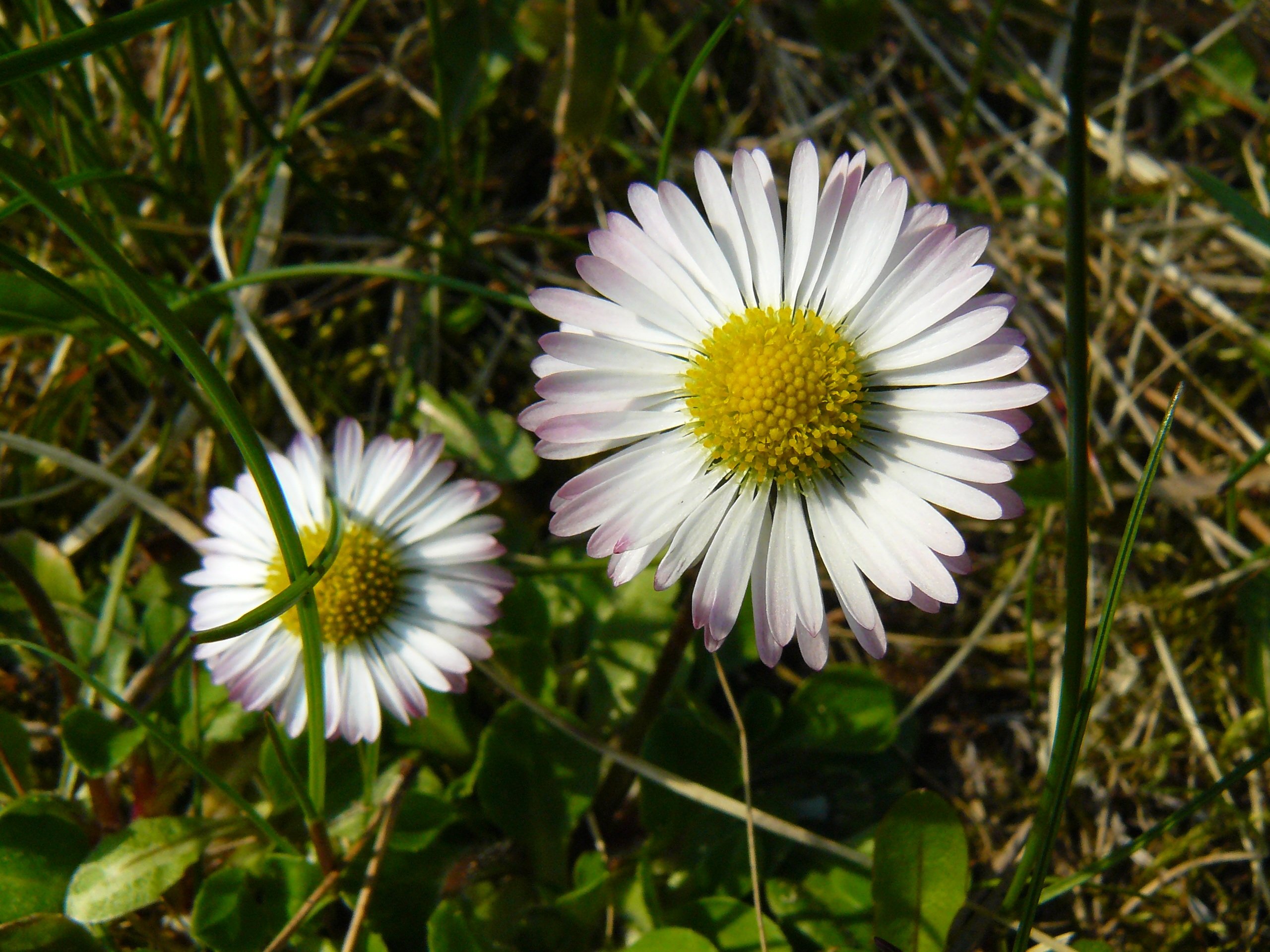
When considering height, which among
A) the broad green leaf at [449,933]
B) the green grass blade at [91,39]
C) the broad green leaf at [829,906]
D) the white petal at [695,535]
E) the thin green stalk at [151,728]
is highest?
the green grass blade at [91,39]

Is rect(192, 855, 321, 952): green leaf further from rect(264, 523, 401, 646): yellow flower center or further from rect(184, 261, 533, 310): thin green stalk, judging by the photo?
rect(184, 261, 533, 310): thin green stalk

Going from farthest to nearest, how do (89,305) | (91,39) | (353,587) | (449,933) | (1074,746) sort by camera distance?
(353,587) → (449,933) → (89,305) → (1074,746) → (91,39)

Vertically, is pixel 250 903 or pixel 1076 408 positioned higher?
pixel 1076 408

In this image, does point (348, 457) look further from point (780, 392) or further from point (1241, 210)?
point (1241, 210)

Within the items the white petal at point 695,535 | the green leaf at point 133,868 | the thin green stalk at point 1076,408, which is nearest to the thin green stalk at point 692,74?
the white petal at point 695,535

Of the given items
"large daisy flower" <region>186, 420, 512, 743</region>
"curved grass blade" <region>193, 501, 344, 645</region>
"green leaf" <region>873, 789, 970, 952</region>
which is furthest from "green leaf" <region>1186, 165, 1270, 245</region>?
"curved grass blade" <region>193, 501, 344, 645</region>

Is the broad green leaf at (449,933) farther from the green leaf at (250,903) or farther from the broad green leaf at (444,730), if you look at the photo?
the broad green leaf at (444,730)

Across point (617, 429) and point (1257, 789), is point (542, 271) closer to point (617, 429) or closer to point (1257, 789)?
point (617, 429)

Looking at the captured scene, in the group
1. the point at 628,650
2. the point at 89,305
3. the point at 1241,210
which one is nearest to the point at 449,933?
the point at 628,650
